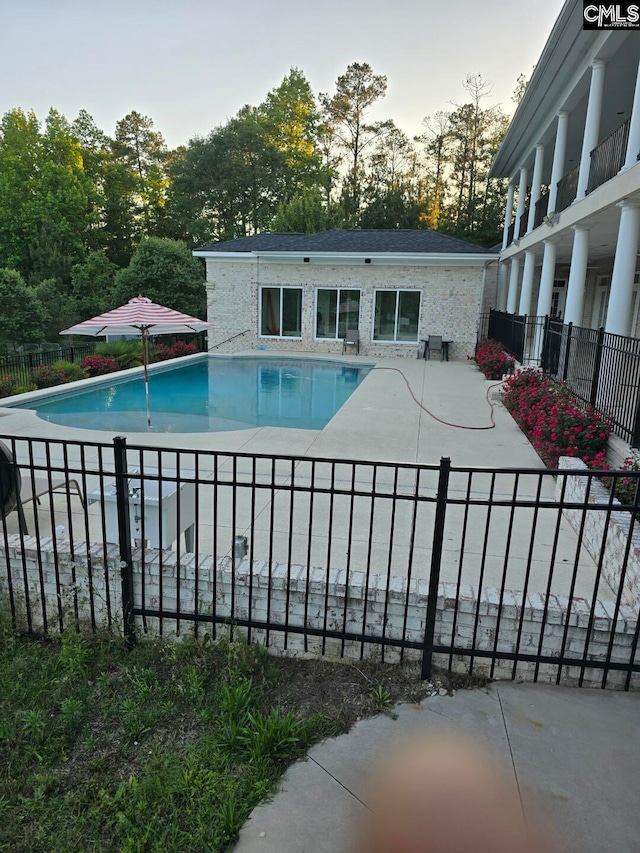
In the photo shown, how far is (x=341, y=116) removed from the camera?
119 feet

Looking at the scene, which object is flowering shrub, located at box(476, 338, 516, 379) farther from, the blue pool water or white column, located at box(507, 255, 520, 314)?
the blue pool water

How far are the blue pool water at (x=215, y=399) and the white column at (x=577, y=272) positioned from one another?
16.1 ft

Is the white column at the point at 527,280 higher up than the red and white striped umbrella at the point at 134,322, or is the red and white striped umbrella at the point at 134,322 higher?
the white column at the point at 527,280

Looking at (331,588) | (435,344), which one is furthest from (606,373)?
(435,344)

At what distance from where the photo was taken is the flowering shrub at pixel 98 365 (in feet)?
46.1

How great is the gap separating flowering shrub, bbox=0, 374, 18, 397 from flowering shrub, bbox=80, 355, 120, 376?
2.59 m

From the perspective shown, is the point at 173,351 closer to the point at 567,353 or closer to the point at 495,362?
the point at 495,362

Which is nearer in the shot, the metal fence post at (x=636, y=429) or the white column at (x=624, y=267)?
the metal fence post at (x=636, y=429)

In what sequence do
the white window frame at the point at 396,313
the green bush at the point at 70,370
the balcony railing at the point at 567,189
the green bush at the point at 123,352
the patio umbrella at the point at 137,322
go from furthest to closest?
1. the white window frame at the point at 396,313
2. the green bush at the point at 123,352
3. the green bush at the point at 70,370
4. the balcony railing at the point at 567,189
5. the patio umbrella at the point at 137,322

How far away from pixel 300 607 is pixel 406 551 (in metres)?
1.37

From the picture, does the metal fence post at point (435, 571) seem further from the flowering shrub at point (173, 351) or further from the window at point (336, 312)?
the window at point (336, 312)

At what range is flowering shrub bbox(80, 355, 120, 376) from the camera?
46.1 feet

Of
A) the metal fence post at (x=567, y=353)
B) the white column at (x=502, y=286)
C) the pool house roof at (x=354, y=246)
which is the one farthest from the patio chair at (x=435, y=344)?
the metal fence post at (x=567, y=353)

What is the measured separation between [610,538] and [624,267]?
560 cm
